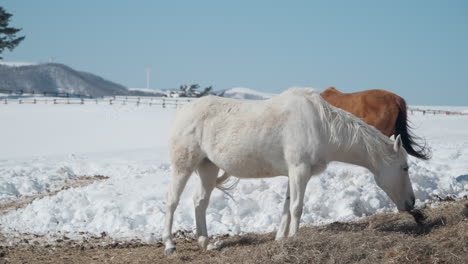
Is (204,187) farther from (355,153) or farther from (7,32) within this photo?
(7,32)

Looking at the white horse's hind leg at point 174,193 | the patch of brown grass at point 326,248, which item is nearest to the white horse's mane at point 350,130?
the patch of brown grass at point 326,248

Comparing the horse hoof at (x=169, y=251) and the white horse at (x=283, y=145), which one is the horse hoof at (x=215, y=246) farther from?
the horse hoof at (x=169, y=251)

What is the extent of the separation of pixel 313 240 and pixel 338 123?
157 cm

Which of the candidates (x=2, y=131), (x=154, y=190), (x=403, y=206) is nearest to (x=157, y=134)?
(x=2, y=131)

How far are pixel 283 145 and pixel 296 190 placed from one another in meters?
0.56

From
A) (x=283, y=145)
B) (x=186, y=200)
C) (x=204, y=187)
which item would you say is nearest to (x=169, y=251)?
(x=204, y=187)

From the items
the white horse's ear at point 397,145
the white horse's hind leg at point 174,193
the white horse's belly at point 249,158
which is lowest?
the white horse's hind leg at point 174,193

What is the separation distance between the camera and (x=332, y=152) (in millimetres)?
6254

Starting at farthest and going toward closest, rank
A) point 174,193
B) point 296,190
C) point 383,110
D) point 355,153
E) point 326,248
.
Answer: point 383,110, point 174,193, point 355,153, point 296,190, point 326,248

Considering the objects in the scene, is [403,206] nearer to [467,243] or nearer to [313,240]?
[467,243]

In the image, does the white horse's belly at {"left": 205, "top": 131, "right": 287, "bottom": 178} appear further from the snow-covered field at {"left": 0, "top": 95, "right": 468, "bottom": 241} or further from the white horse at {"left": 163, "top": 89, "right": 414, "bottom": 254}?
the snow-covered field at {"left": 0, "top": 95, "right": 468, "bottom": 241}

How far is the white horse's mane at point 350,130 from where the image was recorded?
622cm

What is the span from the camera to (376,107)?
10.9 metres

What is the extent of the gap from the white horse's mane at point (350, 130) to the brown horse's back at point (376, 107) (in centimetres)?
452
